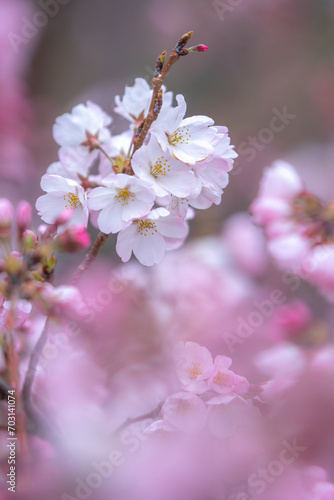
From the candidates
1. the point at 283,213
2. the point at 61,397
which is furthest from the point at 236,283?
the point at 61,397

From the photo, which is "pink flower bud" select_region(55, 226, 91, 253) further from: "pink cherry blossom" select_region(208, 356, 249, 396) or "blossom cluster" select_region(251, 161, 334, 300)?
"blossom cluster" select_region(251, 161, 334, 300)

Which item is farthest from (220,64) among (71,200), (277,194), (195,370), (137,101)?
(195,370)

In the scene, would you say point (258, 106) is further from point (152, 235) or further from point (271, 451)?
point (271, 451)

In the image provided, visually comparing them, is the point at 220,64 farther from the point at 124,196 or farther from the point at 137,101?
the point at 124,196

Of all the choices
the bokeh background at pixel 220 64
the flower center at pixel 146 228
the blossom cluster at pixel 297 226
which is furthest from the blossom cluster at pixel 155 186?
the bokeh background at pixel 220 64

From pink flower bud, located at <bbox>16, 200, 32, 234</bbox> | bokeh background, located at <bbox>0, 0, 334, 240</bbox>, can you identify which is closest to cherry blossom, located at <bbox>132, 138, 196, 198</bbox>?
pink flower bud, located at <bbox>16, 200, 32, 234</bbox>
